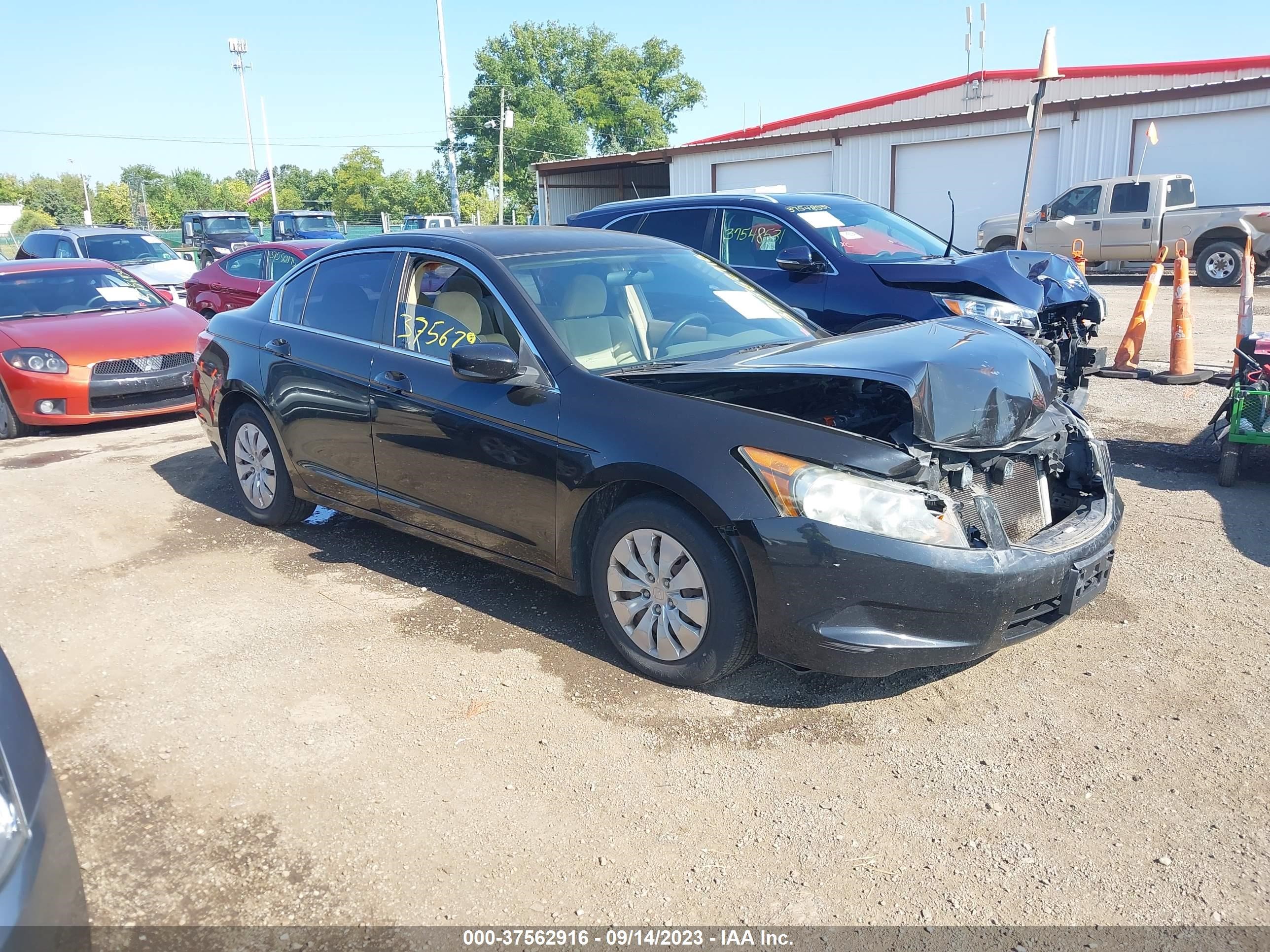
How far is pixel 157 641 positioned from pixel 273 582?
0.73 meters

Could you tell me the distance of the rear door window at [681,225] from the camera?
8.23m

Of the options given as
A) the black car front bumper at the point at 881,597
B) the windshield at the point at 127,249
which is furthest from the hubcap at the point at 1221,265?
the windshield at the point at 127,249

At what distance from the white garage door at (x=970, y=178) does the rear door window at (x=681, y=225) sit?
18.0 metres

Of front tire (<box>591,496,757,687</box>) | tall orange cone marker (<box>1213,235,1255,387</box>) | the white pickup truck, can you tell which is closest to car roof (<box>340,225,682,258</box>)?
front tire (<box>591,496,757,687</box>)

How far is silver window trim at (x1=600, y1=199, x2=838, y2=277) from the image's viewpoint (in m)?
7.62

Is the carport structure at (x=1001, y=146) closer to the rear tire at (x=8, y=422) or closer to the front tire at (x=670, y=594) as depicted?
the rear tire at (x=8, y=422)

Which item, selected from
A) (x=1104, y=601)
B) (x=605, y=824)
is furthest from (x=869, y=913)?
(x=1104, y=601)

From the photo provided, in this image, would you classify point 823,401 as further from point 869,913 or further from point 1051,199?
point 1051,199

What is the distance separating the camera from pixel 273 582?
495 centimetres

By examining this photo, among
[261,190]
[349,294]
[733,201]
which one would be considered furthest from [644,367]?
[261,190]

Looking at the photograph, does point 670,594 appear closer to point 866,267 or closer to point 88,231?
point 866,267

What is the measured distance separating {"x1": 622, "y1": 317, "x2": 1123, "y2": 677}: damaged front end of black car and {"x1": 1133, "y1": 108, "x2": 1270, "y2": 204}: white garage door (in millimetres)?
21543

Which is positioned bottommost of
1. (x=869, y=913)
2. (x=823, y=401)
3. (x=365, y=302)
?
(x=869, y=913)

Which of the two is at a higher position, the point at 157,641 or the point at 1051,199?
the point at 1051,199
